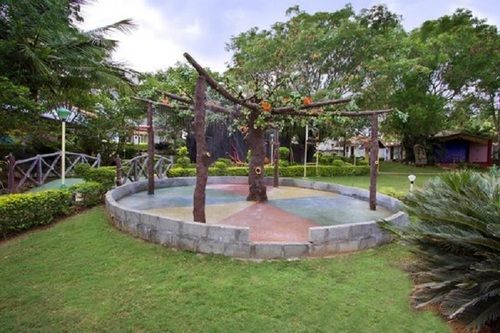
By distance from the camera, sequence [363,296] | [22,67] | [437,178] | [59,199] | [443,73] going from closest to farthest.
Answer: [363,296] → [437,178] → [59,199] → [22,67] → [443,73]

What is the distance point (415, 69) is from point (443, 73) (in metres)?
5.77

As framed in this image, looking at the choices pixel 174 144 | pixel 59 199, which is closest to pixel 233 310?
pixel 59 199

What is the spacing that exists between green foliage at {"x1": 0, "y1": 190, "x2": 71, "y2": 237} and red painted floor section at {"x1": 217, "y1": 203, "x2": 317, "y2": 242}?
3421 mm

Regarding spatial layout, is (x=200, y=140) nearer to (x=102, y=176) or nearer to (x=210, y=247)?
(x=210, y=247)

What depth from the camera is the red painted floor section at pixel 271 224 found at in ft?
18.2

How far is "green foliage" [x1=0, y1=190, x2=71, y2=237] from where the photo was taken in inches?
236

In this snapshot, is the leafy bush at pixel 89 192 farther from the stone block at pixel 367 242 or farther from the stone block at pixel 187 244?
the stone block at pixel 367 242

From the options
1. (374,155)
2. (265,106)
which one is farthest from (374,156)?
(265,106)

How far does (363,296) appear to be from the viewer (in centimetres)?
385

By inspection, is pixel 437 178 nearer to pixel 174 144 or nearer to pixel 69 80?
pixel 69 80

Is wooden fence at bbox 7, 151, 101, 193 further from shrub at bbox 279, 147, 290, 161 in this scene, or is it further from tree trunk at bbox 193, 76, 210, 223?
shrub at bbox 279, 147, 290, 161

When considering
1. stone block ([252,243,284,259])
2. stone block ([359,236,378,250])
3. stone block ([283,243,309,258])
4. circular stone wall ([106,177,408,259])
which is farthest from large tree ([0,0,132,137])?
stone block ([359,236,378,250])

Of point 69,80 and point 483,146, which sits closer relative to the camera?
point 69,80

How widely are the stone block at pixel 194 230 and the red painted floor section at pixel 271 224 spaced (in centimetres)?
83
